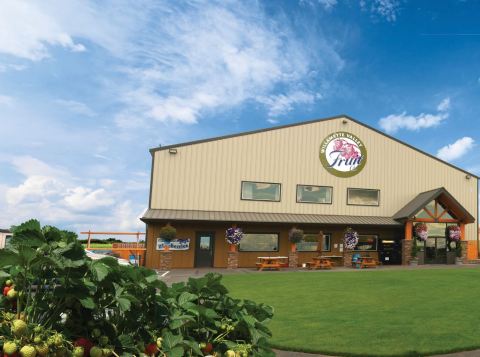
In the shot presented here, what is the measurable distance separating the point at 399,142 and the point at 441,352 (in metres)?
26.2

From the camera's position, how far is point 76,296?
6.19 ft

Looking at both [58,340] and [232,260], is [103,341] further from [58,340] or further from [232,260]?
[232,260]

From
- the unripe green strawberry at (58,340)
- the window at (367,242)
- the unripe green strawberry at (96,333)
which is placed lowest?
the window at (367,242)

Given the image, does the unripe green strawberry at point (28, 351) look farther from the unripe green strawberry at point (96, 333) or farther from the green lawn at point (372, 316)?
the green lawn at point (372, 316)

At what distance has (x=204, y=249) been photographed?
24484mm

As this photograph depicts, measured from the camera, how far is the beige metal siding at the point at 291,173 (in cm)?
2445

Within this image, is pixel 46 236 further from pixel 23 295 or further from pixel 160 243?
pixel 160 243

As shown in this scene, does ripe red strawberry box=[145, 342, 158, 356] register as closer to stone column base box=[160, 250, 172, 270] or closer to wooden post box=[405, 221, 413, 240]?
stone column base box=[160, 250, 172, 270]

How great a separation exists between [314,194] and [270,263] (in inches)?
261

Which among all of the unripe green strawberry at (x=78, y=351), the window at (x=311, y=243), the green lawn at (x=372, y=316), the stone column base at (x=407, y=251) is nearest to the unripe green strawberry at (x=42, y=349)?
the unripe green strawberry at (x=78, y=351)

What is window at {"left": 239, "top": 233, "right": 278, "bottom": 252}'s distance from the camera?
82.5ft

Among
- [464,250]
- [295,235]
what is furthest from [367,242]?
[464,250]

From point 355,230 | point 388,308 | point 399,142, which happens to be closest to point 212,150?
point 355,230

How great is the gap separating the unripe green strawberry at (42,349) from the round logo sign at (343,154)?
26862 millimetres
